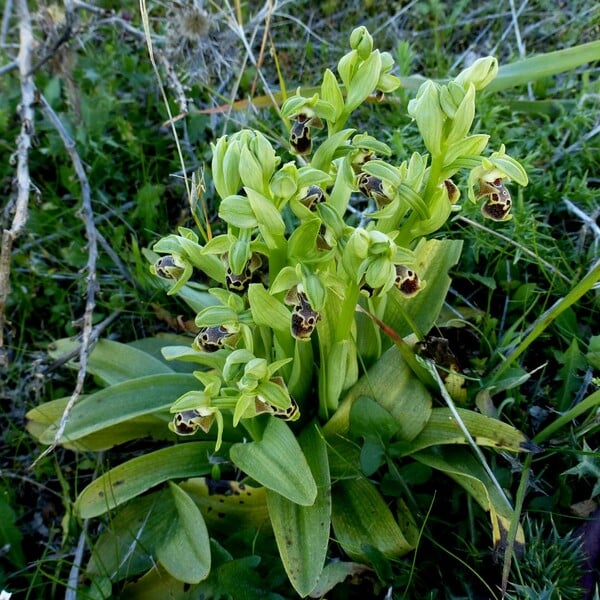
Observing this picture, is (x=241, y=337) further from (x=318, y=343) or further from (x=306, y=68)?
(x=306, y=68)

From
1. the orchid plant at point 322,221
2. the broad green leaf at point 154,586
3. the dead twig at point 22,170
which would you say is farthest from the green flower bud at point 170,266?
the broad green leaf at point 154,586

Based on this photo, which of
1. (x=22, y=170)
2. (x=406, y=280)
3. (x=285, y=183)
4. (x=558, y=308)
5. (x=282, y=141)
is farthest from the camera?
(x=282, y=141)

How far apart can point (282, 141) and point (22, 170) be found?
80cm

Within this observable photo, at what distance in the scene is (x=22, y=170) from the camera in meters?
2.01

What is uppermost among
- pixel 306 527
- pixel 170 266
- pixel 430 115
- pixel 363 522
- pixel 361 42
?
pixel 361 42

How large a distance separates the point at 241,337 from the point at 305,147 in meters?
0.45

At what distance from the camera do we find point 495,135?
2166 mm

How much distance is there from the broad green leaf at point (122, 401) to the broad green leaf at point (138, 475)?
118 mm

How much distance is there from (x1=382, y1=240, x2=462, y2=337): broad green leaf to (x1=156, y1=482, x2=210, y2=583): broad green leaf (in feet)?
2.26

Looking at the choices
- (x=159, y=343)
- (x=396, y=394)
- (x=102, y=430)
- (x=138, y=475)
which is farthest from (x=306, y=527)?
(x=159, y=343)

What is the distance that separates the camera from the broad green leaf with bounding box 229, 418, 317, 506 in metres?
1.43

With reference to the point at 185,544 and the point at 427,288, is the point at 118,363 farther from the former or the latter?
the point at 427,288

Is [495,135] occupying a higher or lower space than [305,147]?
lower

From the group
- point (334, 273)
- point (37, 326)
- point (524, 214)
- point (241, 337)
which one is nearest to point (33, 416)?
point (37, 326)
